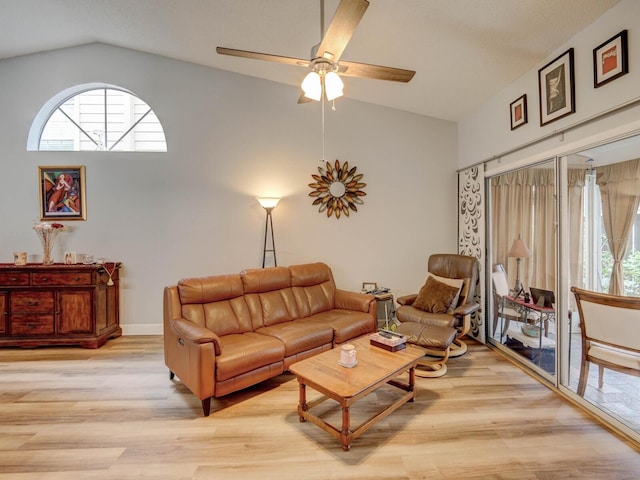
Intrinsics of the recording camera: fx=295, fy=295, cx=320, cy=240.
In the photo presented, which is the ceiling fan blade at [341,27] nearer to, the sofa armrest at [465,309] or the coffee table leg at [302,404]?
the coffee table leg at [302,404]

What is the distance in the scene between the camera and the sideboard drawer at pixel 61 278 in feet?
11.2

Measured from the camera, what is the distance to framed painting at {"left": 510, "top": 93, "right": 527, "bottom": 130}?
2893 millimetres

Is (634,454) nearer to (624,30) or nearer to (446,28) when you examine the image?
(624,30)

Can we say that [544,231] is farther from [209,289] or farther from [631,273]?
[209,289]

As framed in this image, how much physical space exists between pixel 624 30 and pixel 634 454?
2728 mm

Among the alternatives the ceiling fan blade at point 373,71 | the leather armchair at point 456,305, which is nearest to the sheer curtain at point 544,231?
the leather armchair at point 456,305

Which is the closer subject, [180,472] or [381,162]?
[180,472]

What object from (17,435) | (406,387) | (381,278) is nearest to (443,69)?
(381,278)

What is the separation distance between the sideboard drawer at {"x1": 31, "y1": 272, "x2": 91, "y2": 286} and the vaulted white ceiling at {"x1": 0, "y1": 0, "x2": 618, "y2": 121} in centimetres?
279

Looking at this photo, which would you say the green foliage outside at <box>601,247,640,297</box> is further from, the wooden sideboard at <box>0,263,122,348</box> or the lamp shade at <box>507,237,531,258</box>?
the wooden sideboard at <box>0,263,122,348</box>

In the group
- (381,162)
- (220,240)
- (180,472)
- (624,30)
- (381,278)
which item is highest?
(624,30)

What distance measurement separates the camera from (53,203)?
3855mm

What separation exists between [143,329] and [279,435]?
9.39ft

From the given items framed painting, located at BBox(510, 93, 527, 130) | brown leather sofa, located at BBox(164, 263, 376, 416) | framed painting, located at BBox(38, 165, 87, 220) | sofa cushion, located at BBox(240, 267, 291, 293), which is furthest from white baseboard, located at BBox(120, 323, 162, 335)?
framed painting, located at BBox(510, 93, 527, 130)
